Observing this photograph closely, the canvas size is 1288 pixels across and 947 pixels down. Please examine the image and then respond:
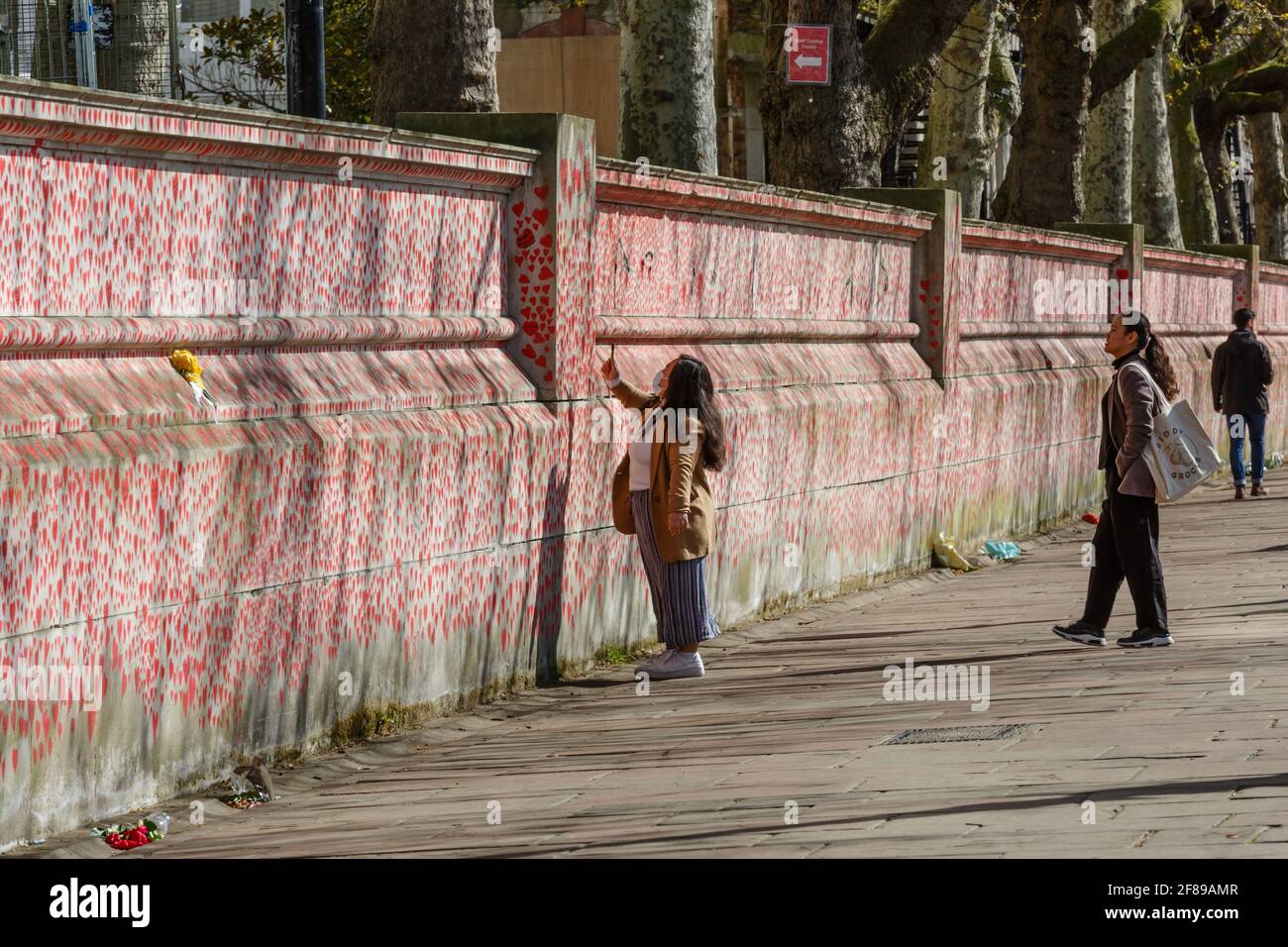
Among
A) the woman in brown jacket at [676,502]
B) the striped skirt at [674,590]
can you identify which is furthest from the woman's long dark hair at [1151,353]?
the striped skirt at [674,590]

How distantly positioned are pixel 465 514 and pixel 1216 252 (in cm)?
2377

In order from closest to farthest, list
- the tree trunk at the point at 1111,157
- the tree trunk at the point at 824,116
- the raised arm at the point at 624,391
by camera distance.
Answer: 1. the raised arm at the point at 624,391
2. the tree trunk at the point at 824,116
3. the tree trunk at the point at 1111,157

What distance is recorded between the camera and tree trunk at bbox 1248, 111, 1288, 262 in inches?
1711

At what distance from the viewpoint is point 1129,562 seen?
11.7m

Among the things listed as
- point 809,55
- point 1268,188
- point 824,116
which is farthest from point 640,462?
point 1268,188

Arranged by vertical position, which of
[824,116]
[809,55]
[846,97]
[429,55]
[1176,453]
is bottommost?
[1176,453]

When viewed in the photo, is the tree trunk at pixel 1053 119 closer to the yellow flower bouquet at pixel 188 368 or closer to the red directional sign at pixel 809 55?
the red directional sign at pixel 809 55

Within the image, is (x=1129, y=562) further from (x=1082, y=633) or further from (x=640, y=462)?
(x=640, y=462)

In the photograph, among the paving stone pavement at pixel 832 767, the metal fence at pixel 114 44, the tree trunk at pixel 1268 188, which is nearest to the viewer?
the paving stone pavement at pixel 832 767

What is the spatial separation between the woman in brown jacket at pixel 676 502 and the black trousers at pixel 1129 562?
7.49 feet

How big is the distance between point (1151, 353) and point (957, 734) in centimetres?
382

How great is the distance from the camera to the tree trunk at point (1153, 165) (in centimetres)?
3394

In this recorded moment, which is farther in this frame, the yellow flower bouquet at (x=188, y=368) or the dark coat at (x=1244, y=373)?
the dark coat at (x=1244, y=373)

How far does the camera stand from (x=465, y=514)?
973 centimetres
